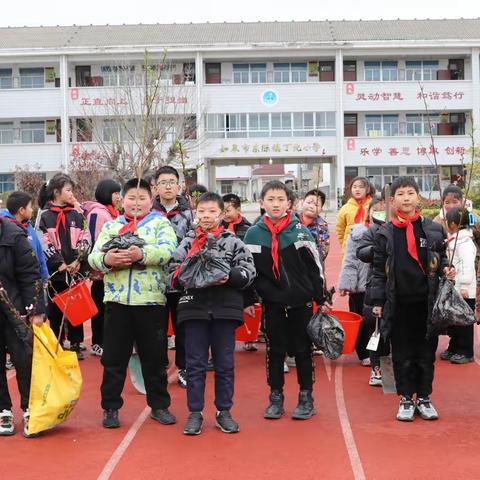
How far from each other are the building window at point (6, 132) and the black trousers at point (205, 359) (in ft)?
116

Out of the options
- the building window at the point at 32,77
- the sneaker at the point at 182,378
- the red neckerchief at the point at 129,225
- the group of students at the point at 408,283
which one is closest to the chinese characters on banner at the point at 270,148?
the building window at the point at 32,77

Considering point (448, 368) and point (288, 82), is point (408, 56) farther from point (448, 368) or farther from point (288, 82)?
point (448, 368)

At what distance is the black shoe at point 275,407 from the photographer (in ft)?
15.4

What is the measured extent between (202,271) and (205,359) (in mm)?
626

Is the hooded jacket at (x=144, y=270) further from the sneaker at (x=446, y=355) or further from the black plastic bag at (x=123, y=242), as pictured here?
the sneaker at (x=446, y=355)

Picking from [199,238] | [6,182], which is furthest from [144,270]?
[6,182]

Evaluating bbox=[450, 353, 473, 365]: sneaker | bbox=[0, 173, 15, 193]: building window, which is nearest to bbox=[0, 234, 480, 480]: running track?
bbox=[450, 353, 473, 365]: sneaker

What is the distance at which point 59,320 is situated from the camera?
6750mm

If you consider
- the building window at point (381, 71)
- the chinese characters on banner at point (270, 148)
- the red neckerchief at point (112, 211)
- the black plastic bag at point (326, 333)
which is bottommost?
the black plastic bag at point (326, 333)

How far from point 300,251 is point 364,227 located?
4.89 feet

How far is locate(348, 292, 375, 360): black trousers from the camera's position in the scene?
6129 millimetres

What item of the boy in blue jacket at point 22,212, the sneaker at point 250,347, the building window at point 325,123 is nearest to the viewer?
the boy in blue jacket at point 22,212

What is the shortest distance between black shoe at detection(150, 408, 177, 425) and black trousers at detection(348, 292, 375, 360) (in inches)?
86.0

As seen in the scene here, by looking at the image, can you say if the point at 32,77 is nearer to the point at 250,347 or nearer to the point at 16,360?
the point at 250,347
